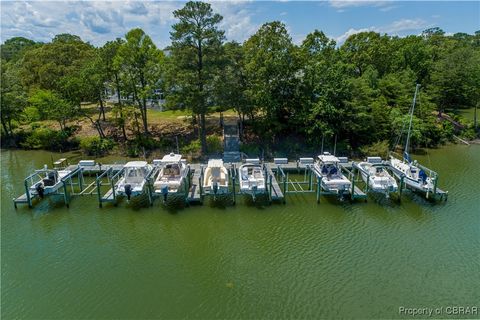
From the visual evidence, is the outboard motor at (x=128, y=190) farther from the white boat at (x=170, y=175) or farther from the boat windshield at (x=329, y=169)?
the boat windshield at (x=329, y=169)

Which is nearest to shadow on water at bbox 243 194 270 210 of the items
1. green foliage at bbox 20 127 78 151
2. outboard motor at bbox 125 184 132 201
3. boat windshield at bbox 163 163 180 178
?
boat windshield at bbox 163 163 180 178

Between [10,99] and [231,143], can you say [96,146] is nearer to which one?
[10,99]

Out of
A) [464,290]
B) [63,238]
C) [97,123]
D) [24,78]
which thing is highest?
[24,78]

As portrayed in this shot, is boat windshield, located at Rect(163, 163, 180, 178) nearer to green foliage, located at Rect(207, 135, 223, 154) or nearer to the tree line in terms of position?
the tree line

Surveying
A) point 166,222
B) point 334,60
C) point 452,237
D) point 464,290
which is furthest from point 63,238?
point 334,60

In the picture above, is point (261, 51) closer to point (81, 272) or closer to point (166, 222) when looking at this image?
point (166, 222)

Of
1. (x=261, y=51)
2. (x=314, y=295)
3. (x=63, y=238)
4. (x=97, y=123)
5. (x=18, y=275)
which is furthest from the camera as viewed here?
(x=97, y=123)
